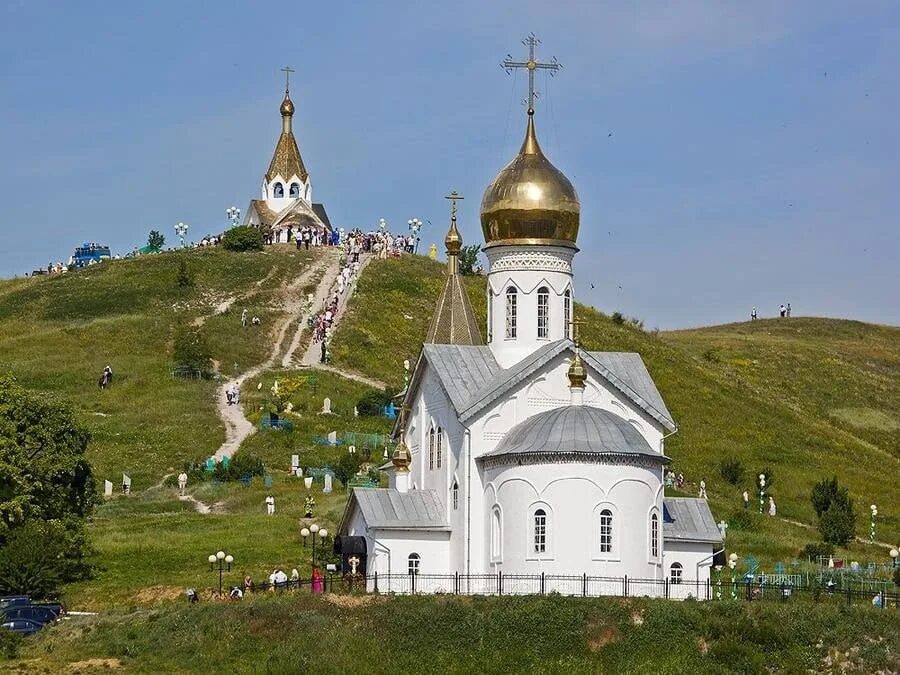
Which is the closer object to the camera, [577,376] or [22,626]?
[22,626]

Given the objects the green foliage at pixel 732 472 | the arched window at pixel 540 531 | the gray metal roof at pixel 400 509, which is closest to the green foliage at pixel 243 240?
the green foliage at pixel 732 472

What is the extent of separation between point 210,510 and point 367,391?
18.9 m

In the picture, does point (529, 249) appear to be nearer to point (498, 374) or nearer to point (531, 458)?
point (498, 374)

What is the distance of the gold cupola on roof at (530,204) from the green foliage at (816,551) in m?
12.2

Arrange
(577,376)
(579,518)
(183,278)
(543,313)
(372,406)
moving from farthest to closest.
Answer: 1. (183,278)
2. (372,406)
3. (543,313)
4. (577,376)
5. (579,518)

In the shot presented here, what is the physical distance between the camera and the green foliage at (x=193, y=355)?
8038 cm

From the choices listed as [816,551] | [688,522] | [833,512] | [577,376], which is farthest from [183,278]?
[577,376]

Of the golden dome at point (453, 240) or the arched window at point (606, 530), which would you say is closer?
the arched window at point (606, 530)

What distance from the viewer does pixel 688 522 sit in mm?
49219

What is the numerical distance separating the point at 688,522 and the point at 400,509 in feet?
23.7

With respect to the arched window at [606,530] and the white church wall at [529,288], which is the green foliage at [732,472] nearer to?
the white church wall at [529,288]

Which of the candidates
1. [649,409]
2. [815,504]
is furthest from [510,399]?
[815,504]

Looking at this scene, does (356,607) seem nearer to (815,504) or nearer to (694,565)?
(694,565)

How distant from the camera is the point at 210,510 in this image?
60844mm
